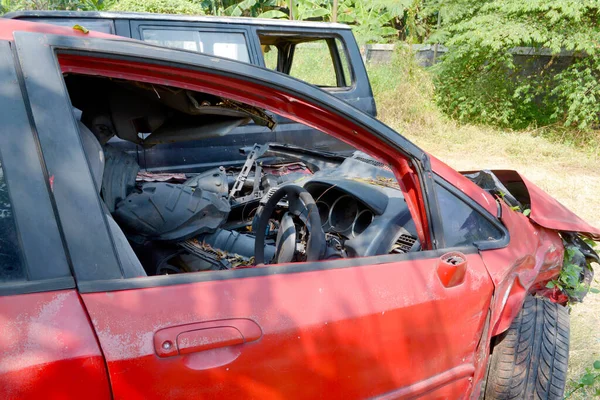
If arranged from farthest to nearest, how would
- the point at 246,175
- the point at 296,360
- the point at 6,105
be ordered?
the point at 246,175
the point at 296,360
the point at 6,105

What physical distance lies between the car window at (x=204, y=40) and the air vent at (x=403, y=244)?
2856 mm

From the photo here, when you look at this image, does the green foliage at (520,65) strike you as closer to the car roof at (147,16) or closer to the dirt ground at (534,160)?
the dirt ground at (534,160)

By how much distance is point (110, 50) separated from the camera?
1.26m

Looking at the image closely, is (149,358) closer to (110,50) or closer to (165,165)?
(110,50)

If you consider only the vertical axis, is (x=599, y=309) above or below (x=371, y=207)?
below

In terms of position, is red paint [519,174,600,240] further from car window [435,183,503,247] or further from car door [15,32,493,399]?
car door [15,32,493,399]

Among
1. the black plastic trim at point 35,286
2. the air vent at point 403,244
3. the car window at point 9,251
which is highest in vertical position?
the car window at point 9,251

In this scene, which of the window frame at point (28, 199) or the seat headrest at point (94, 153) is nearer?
the window frame at point (28, 199)

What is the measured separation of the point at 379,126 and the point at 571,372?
7.17 feet

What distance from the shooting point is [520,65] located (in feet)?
34.3

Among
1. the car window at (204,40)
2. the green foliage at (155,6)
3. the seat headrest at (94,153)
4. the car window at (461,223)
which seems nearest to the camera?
the seat headrest at (94,153)

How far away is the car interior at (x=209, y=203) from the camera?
200 cm

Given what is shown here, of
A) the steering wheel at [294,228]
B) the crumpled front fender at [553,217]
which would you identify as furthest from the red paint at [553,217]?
the steering wheel at [294,228]

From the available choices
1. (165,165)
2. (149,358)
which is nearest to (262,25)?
→ (165,165)
